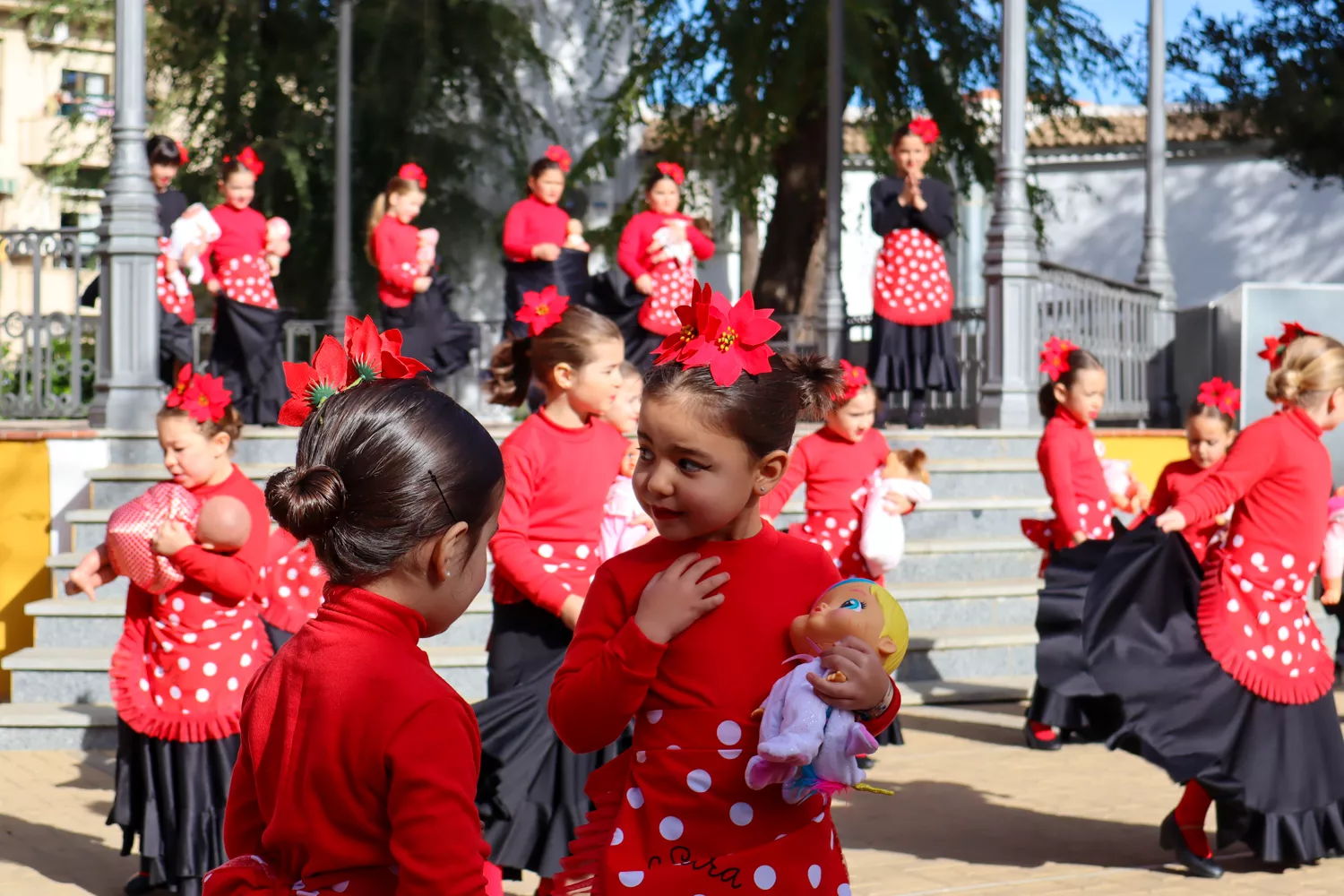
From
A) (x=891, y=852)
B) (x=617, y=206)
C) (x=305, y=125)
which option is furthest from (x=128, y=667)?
(x=617, y=206)

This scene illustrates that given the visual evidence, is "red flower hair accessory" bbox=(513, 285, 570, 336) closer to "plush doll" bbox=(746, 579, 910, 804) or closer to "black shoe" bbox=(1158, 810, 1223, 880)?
"plush doll" bbox=(746, 579, 910, 804)

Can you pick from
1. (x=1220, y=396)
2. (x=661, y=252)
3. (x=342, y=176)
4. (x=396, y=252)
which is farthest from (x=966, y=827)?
(x=342, y=176)

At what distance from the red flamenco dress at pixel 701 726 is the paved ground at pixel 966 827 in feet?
8.47

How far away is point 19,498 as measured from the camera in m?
8.50

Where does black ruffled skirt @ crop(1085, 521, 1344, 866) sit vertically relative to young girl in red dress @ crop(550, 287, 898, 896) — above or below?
below

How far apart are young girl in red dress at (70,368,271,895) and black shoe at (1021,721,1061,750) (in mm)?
3816

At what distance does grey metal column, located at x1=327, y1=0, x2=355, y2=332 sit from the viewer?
49.1 ft

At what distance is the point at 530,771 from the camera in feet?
15.5

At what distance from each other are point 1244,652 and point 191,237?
7.35m

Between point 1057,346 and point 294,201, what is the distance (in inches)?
481

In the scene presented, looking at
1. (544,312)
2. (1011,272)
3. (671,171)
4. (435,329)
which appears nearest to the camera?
(544,312)

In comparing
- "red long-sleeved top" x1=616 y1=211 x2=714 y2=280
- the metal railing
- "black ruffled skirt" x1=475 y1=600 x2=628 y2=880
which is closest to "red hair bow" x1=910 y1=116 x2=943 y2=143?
"red long-sleeved top" x1=616 y1=211 x2=714 y2=280

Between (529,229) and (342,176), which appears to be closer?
(529,229)

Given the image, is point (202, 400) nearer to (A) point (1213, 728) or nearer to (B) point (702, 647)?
(B) point (702, 647)
